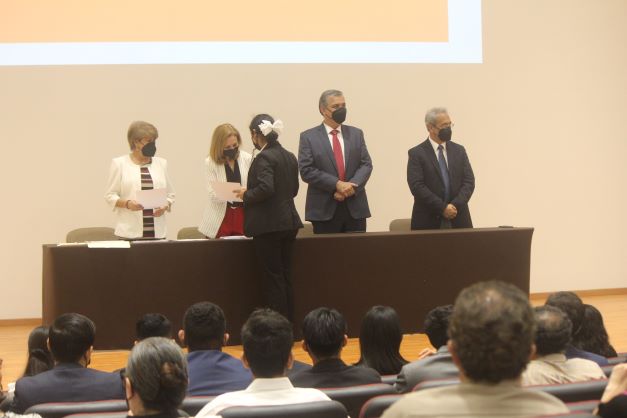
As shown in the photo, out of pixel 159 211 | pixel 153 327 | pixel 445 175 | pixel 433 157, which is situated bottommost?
pixel 153 327

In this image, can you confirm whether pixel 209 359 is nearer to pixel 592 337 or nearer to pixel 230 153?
pixel 592 337

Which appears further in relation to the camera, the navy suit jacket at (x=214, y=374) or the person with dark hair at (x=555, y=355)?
the navy suit jacket at (x=214, y=374)

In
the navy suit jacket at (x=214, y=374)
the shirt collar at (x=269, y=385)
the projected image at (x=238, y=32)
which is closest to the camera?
the shirt collar at (x=269, y=385)

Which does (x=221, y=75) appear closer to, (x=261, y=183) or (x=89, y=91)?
(x=89, y=91)

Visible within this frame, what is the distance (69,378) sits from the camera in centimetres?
282

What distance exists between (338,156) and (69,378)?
334 cm

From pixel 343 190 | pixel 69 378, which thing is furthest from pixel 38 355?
pixel 343 190

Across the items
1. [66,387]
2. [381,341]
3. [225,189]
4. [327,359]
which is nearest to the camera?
[66,387]

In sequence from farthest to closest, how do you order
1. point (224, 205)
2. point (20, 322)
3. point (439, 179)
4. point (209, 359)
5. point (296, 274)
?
point (20, 322) < point (439, 179) < point (224, 205) < point (296, 274) < point (209, 359)

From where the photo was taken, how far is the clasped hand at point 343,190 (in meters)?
5.66

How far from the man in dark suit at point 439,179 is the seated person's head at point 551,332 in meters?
3.21

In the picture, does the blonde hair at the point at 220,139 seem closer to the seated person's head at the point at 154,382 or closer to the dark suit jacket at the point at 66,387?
the dark suit jacket at the point at 66,387

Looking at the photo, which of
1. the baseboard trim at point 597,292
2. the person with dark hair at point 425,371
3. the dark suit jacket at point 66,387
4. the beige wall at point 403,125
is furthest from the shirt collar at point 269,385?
the baseboard trim at point 597,292

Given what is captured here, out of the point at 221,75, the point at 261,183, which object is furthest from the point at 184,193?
the point at 261,183
